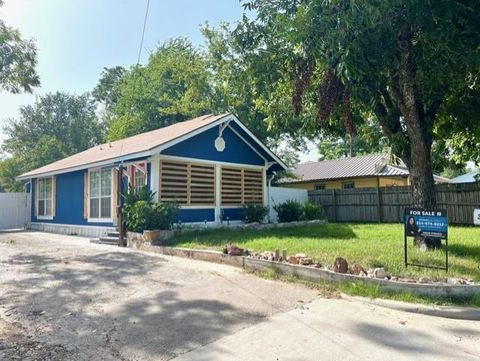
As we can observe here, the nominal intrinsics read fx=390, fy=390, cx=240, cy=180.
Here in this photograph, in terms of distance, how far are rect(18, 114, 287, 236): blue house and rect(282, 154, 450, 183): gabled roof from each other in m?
10.5

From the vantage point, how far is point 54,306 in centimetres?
557

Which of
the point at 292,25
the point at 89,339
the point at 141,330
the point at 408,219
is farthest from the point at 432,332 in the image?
the point at 292,25

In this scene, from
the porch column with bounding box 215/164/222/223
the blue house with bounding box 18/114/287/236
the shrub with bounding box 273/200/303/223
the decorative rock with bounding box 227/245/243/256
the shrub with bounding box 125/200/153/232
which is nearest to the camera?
the decorative rock with bounding box 227/245/243/256

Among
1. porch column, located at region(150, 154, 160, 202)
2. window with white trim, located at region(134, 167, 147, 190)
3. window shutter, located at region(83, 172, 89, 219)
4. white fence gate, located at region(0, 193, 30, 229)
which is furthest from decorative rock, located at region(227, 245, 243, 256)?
white fence gate, located at region(0, 193, 30, 229)

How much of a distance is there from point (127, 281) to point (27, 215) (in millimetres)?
15613

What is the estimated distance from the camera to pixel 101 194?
48.0 feet

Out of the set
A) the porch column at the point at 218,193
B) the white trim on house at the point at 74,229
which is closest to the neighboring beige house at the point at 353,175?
the porch column at the point at 218,193

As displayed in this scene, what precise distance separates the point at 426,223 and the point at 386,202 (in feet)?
42.0

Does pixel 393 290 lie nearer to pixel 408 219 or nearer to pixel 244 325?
pixel 408 219

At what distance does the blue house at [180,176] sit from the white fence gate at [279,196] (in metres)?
1.30

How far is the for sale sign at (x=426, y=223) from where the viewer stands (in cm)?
665

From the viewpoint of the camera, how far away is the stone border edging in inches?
224

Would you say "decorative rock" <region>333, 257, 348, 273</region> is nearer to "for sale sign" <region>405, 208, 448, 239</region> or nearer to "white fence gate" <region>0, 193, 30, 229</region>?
"for sale sign" <region>405, 208, 448, 239</region>

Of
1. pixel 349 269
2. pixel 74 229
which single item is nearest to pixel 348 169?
pixel 74 229
